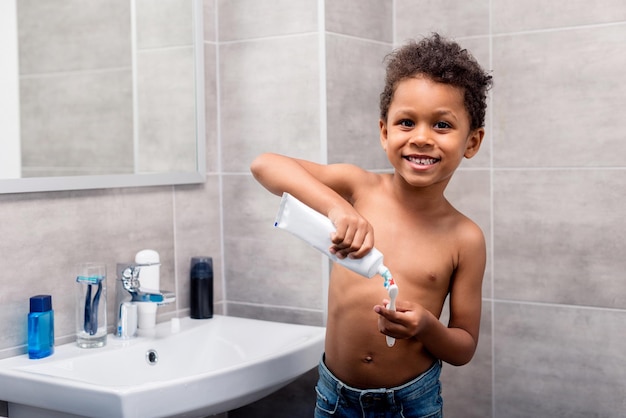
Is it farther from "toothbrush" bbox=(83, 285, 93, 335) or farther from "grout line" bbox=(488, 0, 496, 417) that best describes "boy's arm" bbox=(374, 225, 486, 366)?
"toothbrush" bbox=(83, 285, 93, 335)

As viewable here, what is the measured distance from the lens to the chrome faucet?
175 centimetres

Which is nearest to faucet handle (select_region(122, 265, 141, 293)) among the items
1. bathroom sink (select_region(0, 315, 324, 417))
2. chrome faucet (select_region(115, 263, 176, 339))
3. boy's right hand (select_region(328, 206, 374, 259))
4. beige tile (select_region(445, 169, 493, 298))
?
chrome faucet (select_region(115, 263, 176, 339))

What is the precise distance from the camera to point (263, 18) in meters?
2.01

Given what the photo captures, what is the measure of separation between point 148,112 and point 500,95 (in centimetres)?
87

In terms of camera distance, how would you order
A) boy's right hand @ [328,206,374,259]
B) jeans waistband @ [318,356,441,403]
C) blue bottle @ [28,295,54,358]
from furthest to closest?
1. blue bottle @ [28,295,54,358]
2. jeans waistband @ [318,356,441,403]
3. boy's right hand @ [328,206,374,259]

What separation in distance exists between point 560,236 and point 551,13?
54cm

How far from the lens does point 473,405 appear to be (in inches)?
82.5

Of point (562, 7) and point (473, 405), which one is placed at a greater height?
point (562, 7)

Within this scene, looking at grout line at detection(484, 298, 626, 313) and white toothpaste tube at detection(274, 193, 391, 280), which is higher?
white toothpaste tube at detection(274, 193, 391, 280)

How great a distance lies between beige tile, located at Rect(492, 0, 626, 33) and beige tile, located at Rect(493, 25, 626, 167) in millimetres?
22

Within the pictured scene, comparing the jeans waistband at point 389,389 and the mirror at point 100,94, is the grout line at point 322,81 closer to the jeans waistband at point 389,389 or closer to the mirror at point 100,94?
the mirror at point 100,94

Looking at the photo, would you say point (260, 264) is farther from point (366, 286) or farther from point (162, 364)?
point (366, 286)

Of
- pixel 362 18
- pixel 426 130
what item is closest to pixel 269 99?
pixel 362 18

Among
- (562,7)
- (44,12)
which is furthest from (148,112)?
(562,7)
